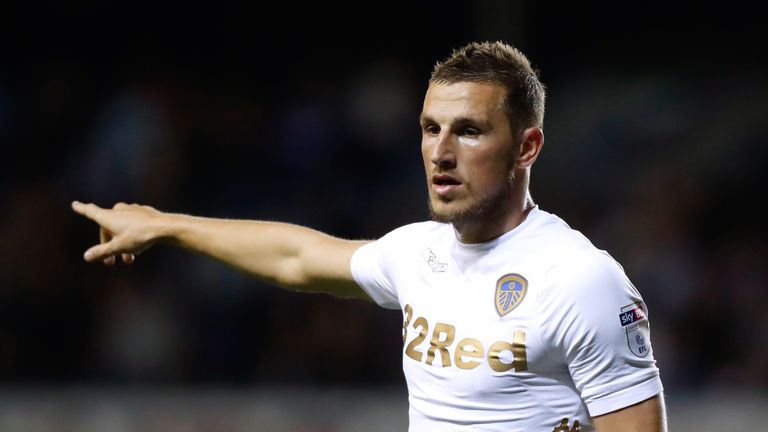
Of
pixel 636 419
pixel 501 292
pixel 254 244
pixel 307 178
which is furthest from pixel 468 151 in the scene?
pixel 307 178

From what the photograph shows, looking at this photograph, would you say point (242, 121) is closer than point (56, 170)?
No

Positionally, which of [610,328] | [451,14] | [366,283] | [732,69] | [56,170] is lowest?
[610,328]

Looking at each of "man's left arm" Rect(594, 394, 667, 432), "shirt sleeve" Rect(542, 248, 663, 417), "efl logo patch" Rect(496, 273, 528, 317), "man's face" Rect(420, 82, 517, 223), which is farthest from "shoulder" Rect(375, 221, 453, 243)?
"man's left arm" Rect(594, 394, 667, 432)

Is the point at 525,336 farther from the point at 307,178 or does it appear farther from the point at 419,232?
the point at 307,178

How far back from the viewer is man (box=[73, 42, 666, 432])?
123 inches

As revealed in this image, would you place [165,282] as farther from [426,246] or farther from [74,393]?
[426,246]

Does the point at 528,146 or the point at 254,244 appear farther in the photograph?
the point at 254,244

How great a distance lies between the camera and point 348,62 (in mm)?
9633

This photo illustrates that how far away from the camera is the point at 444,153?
11.2 ft

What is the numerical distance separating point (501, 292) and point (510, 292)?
33 mm

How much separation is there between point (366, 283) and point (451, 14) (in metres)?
6.00

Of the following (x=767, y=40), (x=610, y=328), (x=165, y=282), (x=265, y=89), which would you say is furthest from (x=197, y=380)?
(x=767, y=40)

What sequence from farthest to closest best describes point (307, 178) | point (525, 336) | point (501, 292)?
point (307, 178) → point (501, 292) → point (525, 336)

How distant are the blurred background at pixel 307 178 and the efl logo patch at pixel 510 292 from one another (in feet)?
11.7
